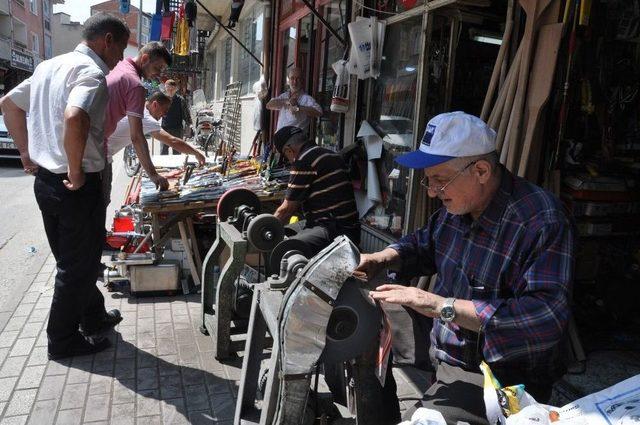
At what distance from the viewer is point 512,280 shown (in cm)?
177

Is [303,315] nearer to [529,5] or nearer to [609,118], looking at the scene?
[529,5]

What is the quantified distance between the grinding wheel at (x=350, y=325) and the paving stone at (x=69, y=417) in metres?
1.78

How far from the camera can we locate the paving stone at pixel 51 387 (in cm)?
298

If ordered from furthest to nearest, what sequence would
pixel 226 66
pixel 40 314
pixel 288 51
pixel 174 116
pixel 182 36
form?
pixel 226 66 < pixel 182 36 < pixel 174 116 < pixel 288 51 < pixel 40 314

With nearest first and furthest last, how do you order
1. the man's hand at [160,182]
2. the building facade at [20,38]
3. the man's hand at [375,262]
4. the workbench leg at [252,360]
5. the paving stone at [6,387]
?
the man's hand at [375,262]
the workbench leg at [252,360]
the paving stone at [6,387]
the man's hand at [160,182]
the building facade at [20,38]

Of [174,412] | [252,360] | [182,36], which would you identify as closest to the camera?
[252,360]

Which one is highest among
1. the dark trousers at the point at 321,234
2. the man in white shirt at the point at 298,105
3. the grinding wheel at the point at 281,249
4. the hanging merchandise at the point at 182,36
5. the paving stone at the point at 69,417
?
the hanging merchandise at the point at 182,36

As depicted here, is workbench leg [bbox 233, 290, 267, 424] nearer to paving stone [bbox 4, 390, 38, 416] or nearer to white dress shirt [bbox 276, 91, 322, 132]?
paving stone [bbox 4, 390, 38, 416]

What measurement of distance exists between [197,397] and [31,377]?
1.09m

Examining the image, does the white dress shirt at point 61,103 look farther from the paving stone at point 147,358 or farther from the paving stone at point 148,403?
the paving stone at point 148,403

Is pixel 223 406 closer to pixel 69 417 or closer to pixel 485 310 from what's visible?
pixel 69 417

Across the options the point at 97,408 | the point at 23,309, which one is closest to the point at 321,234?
the point at 97,408

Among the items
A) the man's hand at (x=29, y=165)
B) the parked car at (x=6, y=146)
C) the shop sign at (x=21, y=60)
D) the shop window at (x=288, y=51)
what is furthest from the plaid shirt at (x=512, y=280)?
the shop sign at (x=21, y=60)

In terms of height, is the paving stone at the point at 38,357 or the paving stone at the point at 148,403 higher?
the paving stone at the point at 38,357
